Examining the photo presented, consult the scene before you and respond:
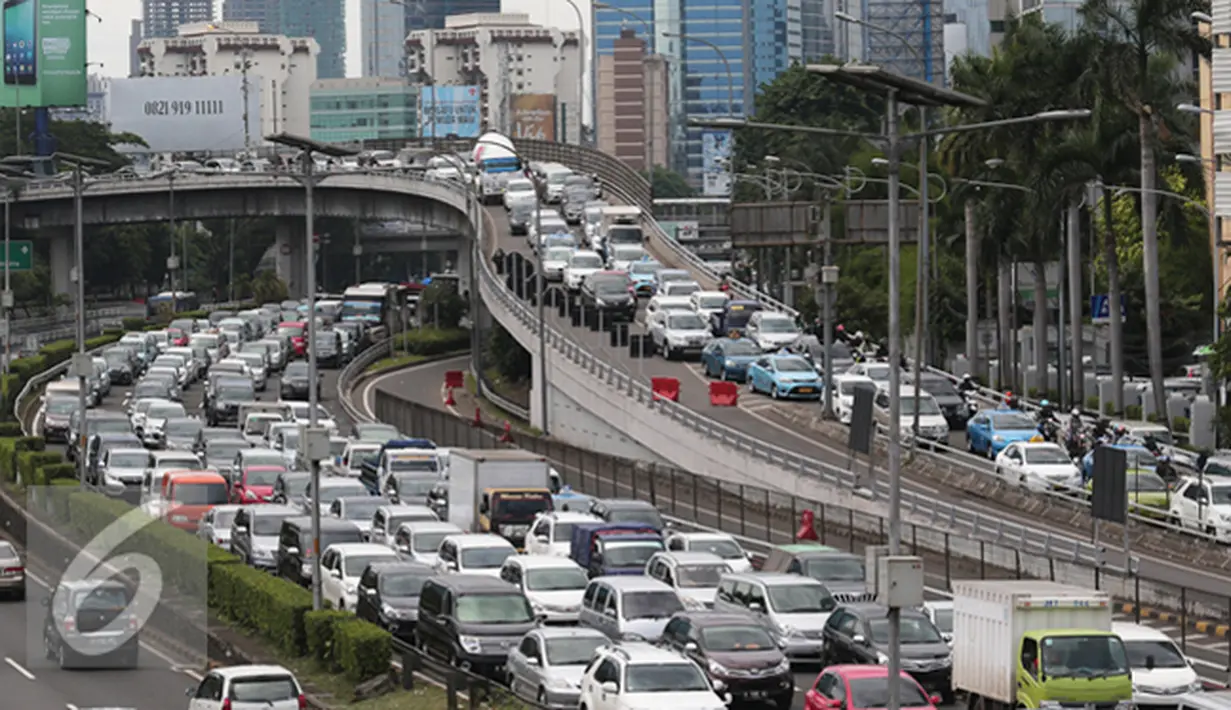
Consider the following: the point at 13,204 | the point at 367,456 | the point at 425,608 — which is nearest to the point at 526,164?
the point at 13,204

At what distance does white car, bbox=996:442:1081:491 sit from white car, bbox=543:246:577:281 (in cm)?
4003

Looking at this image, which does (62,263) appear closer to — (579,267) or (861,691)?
(579,267)

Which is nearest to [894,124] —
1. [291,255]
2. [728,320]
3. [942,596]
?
[942,596]

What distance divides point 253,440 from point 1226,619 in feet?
111

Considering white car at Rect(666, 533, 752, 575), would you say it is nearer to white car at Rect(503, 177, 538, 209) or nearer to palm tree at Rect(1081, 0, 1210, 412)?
palm tree at Rect(1081, 0, 1210, 412)

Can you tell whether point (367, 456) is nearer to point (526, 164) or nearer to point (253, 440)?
point (253, 440)

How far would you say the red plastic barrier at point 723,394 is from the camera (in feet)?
227

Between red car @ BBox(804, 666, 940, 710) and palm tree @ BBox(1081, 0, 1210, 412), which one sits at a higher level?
palm tree @ BBox(1081, 0, 1210, 412)

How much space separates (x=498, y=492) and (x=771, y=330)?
30463 mm

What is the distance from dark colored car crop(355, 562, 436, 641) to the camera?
36500 mm

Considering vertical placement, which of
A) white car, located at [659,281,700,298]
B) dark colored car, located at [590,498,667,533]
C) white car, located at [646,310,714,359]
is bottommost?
dark colored car, located at [590,498,667,533]

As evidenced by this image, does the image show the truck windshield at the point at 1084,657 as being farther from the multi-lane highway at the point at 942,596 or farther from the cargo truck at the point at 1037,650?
the multi-lane highway at the point at 942,596

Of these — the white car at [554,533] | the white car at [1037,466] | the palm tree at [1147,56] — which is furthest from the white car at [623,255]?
the white car at [554,533]

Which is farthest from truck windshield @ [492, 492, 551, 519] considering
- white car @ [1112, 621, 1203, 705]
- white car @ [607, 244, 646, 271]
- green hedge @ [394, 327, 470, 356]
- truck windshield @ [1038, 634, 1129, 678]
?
green hedge @ [394, 327, 470, 356]
